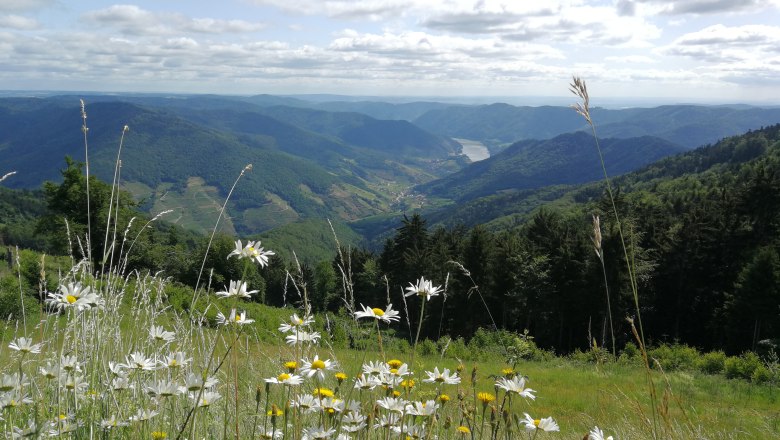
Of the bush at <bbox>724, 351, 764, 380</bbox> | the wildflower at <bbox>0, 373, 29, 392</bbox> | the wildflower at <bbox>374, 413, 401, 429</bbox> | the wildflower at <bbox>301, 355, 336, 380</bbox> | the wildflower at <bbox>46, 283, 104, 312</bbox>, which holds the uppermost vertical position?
the wildflower at <bbox>46, 283, 104, 312</bbox>

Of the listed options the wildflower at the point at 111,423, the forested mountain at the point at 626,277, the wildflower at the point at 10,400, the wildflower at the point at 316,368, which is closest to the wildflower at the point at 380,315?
the wildflower at the point at 316,368

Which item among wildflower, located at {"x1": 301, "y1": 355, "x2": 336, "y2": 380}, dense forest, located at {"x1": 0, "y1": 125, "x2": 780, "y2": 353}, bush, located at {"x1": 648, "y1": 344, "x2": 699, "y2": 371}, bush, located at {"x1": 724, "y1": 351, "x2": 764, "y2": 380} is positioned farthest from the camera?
dense forest, located at {"x1": 0, "y1": 125, "x2": 780, "y2": 353}

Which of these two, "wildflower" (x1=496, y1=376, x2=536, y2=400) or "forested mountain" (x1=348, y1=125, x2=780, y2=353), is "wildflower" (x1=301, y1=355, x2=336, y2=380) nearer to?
"wildflower" (x1=496, y1=376, x2=536, y2=400)

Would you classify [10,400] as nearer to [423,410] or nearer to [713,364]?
[423,410]

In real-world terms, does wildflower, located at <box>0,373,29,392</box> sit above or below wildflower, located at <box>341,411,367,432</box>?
above

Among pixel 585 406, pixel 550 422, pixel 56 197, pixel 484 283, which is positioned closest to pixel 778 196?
pixel 484 283

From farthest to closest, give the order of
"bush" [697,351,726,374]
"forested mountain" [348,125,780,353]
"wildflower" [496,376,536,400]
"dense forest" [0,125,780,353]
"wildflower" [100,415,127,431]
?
"forested mountain" [348,125,780,353]
"dense forest" [0,125,780,353]
"bush" [697,351,726,374]
"wildflower" [496,376,536,400]
"wildflower" [100,415,127,431]

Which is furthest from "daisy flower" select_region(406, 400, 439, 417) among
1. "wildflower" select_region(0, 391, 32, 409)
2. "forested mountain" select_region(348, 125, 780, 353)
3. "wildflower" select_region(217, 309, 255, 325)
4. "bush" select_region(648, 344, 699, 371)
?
"forested mountain" select_region(348, 125, 780, 353)

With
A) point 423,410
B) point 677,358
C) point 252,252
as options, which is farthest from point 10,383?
point 677,358

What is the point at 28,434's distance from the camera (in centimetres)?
154

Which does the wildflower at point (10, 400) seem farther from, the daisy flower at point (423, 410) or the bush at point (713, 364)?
the bush at point (713, 364)

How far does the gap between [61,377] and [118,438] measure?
0.40 m

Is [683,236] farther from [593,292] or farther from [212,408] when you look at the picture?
[212,408]

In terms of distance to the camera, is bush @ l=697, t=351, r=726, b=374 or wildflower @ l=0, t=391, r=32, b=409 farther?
bush @ l=697, t=351, r=726, b=374
